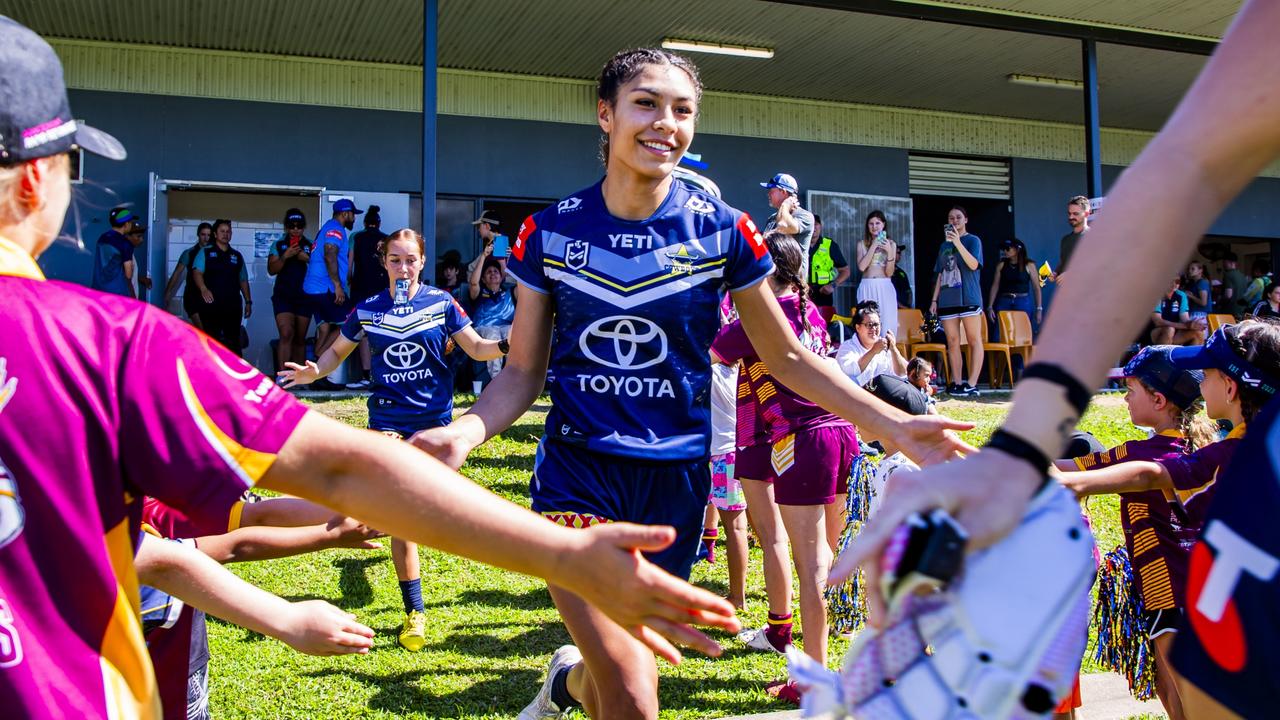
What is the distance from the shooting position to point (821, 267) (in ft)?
42.4

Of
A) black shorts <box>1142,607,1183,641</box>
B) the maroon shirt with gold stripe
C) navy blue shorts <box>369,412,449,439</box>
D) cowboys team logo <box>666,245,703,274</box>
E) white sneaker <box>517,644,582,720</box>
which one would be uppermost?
cowboys team logo <box>666,245,703,274</box>

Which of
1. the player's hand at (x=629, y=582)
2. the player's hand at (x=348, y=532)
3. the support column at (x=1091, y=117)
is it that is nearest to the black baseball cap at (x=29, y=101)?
the player's hand at (x=629, y=582)

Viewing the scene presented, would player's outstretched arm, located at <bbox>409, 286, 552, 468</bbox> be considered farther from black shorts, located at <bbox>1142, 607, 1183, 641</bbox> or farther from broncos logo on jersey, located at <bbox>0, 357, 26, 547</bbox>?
black shorts, located at <bbox>1142, 607, 1183, 641</bbox>

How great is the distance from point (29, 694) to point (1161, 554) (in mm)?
3882

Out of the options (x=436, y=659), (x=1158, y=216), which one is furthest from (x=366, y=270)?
(x=1158, y=216)

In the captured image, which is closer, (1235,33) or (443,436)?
(1235,33)

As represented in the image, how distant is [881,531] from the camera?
129cm

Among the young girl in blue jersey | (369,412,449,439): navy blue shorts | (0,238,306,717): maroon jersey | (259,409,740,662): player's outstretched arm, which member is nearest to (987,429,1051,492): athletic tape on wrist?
(259,409,740,662): player's outstretched arm

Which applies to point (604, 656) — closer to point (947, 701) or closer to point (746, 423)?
point (947, 701)

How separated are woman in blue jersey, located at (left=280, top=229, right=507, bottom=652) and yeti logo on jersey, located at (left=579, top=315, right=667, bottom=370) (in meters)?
3.10

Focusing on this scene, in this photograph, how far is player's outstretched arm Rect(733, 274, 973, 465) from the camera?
9.01 feet

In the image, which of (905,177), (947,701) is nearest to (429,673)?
(947,701)

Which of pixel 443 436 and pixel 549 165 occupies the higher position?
pixel 549 165

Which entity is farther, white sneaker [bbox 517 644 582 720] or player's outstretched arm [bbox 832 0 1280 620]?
white sneaker [bbox 517 644 582 720]
